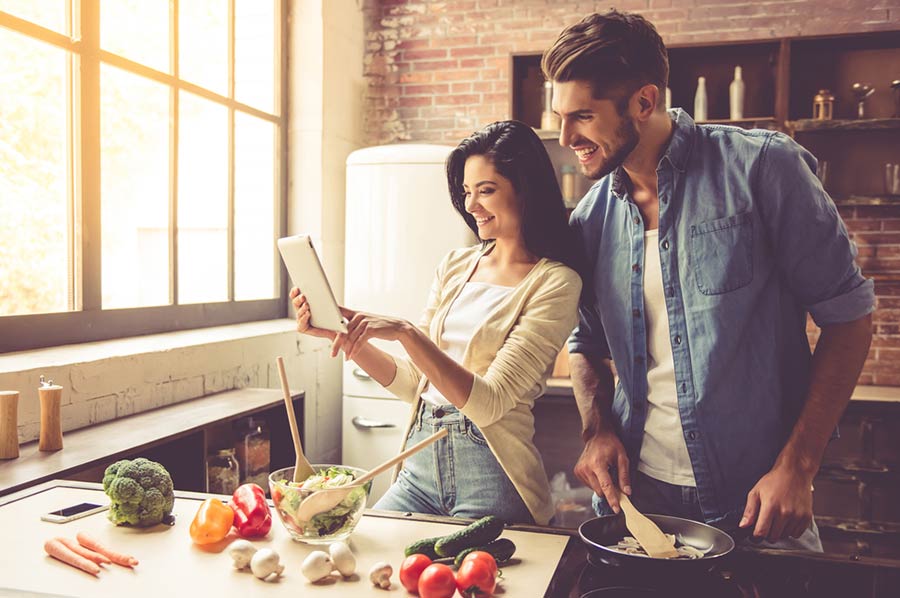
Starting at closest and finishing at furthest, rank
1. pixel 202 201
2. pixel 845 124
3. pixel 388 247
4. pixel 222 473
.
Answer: pixel 222 473
pixel 202 201
pixel 845 124
pixel 388 247

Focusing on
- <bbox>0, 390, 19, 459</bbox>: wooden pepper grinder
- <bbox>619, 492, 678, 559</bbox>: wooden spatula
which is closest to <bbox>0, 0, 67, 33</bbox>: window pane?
<bbox>0, 390, 19, 459</bbox>: wooden pepper grinder

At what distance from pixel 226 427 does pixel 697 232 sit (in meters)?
2.18

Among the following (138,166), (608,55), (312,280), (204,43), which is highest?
(204,43)

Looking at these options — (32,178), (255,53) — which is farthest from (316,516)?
(255,53)

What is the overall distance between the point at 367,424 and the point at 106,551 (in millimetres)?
2600

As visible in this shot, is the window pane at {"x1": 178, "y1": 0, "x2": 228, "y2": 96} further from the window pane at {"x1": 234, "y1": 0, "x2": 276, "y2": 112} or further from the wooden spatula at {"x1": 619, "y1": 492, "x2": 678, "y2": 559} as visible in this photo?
the wooden spatula at {"x1": 619, "y1": 492, "x2": 678, "y2": 559}

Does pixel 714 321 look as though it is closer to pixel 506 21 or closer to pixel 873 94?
pixel 873 94

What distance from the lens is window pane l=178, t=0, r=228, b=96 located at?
10.9 feet

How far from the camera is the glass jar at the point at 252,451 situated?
9.52 ft

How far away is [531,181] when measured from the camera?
1.86 m

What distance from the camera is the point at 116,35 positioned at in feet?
9.45

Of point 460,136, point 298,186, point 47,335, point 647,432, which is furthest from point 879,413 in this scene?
point 47,335

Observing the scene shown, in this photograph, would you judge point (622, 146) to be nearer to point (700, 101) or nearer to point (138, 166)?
point (138, 166)

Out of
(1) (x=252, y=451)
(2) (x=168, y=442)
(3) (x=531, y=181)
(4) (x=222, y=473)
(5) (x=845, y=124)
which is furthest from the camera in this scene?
(5) (x=845, y=124)
